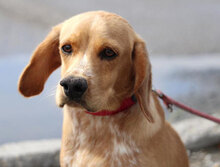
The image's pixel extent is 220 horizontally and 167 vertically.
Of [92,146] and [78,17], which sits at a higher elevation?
[78,17]

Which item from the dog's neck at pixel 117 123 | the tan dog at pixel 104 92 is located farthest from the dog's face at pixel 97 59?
the dog's neck at pixel 117 123

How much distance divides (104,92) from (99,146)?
49cm

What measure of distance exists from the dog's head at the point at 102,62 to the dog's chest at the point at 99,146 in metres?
0.21

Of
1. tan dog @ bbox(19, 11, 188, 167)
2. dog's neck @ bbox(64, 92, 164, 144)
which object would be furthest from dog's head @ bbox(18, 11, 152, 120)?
dog's neck @ bbox(64, 92, 164, 144)

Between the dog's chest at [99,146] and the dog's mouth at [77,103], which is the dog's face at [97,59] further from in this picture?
the dog's chest at [99,146]

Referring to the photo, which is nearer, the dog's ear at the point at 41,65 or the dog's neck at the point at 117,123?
the dog's neck at the point at 117,123

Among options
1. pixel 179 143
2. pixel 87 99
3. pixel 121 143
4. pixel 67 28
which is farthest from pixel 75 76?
pixel 179 143

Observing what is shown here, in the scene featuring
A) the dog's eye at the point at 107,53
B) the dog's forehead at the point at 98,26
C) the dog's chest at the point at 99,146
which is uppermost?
the dog's forehead at the point at 98,26

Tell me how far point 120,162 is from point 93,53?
906 millimetres

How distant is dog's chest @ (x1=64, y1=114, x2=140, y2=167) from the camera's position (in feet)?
8.86

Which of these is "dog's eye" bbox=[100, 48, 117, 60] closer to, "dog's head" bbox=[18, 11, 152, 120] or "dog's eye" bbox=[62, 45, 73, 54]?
"dog's head" bbox=[18, 11, 152, 120]

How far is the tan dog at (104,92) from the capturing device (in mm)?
2537

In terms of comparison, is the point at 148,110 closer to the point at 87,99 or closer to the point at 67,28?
the point at 87,99

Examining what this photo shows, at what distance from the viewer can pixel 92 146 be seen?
2.78 m
